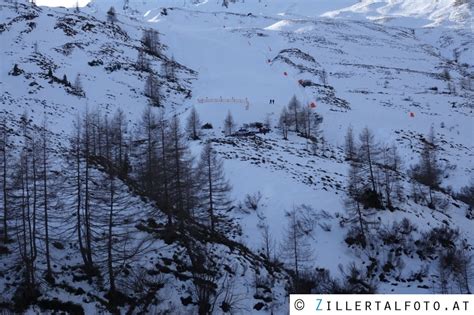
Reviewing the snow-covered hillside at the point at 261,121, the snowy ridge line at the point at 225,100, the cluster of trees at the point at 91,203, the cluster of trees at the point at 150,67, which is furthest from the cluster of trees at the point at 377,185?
the cluster of trees at the point at 150,67

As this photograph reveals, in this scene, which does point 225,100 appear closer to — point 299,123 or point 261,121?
point 261,121

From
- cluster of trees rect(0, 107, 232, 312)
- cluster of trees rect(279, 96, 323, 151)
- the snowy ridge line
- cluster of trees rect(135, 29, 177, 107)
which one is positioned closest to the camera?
cluster of trees rect(0, 107, 232, 312)

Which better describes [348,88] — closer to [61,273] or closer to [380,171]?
[380,171]

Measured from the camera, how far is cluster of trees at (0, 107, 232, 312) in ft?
79.7

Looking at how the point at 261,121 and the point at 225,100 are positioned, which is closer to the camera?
the point at 261,121

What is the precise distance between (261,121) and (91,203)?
1548 inches

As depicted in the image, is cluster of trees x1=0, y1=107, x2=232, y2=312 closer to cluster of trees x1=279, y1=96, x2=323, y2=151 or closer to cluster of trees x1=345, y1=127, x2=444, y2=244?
cluster of trees x1=345, y1=127, x2=444, y2=244

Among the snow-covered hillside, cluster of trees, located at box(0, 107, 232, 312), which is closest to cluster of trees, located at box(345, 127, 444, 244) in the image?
the snow-covered hillside

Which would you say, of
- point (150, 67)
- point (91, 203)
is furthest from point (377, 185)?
point (150, 67)

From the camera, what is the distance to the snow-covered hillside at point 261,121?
1125 inches

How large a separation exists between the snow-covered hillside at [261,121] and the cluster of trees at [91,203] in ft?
2.95

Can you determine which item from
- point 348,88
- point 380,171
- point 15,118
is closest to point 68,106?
point 15,118

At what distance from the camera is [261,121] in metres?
65.2

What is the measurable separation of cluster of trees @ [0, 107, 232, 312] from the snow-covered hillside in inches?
35.4
